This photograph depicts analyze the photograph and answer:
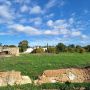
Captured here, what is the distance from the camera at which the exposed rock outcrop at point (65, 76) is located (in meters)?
20.1

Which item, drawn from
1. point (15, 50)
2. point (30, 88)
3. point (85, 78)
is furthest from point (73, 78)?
point (15, 50)

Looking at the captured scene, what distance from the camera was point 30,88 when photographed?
17234 millimetres

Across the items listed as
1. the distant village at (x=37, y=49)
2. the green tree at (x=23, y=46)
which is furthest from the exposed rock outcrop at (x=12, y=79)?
the green tree at (x=23, y=46)

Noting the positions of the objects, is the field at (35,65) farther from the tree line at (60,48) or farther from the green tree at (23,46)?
the green tree at (23,46)

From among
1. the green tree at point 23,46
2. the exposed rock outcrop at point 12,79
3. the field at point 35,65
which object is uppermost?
the green tree at point 23,46

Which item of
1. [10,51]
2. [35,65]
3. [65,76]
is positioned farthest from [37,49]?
[65,76]

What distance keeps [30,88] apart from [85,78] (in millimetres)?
5080

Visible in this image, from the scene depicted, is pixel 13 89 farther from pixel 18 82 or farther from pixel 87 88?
pixel 87 88

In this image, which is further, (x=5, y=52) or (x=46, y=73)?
(x=5, y=52)

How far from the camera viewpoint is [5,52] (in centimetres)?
6794

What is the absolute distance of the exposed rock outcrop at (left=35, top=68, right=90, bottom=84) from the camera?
20130 mm

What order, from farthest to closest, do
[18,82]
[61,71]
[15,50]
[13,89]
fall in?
[15,50] → [61,71] → [18,82] → [13,89]

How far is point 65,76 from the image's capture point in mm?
20547

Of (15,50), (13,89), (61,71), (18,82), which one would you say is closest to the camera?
(13,89)
